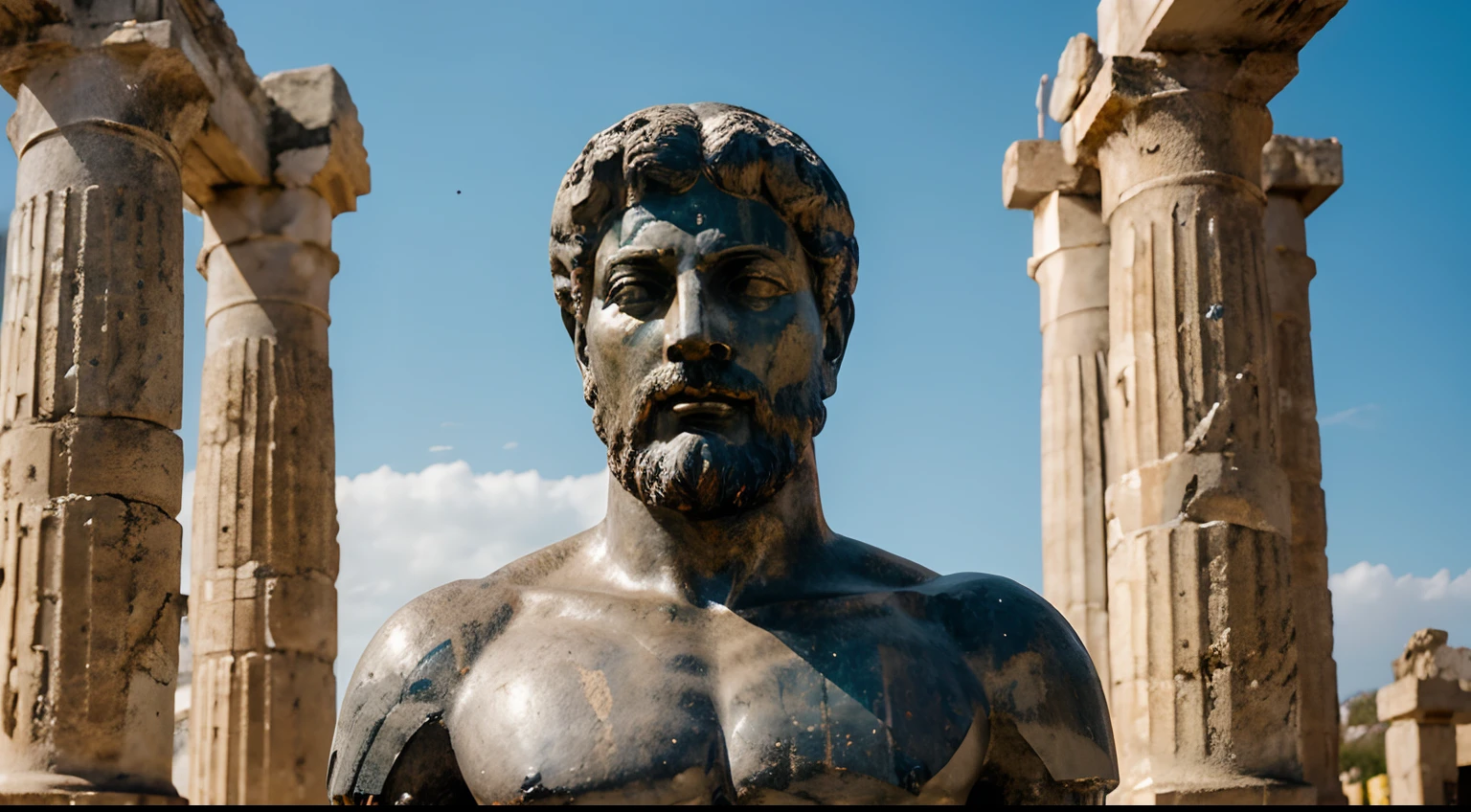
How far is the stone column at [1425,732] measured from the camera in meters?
19.0

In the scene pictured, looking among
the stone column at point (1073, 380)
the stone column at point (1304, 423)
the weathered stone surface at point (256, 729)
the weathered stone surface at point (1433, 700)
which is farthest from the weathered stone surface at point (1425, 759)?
the weathered stone surface at point (256, 729)

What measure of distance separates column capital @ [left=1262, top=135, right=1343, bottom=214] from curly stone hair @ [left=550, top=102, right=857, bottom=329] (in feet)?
40.0

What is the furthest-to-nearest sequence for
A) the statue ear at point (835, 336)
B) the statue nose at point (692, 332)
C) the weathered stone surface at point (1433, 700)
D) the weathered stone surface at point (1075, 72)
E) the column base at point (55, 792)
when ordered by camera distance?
1. the weathered stone surface at point (1433, 700)
2. the weathered stone surface at point (1075, 72)
3. the column base at point (55, 792)
4. the statue ear at point (835, 336)
5. the statue nose at point (692, 332)

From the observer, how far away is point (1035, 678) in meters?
3.26

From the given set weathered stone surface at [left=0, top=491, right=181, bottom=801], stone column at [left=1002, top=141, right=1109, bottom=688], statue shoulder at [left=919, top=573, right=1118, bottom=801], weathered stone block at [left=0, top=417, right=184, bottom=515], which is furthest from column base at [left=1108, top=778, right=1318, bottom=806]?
statue shoulder at [left=919, top=573, right=1118, bottom=801]

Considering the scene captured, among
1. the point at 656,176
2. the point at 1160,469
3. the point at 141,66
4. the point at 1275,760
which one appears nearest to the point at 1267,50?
the point at 1160,469

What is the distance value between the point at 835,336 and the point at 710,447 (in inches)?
19.3

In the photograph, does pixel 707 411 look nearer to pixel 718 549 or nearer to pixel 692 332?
pixel 692 332

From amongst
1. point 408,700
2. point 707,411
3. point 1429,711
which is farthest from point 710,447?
point 1429,711

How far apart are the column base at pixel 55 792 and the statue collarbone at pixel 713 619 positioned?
6.75m

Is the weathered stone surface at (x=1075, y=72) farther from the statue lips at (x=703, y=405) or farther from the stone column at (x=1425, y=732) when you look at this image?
the stone column at (x=1425, y=732)

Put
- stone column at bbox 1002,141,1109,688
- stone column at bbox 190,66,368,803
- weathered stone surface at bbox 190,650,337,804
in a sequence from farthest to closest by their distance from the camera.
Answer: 1. stone column at bbox 1002,141,1109,688
2. stone column at bbox 190,66,368,803
3. weathered stone surface at bbox 190,650,337,804

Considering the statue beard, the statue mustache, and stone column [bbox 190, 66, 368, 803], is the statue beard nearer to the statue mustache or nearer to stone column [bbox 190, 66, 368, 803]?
the statue mustache

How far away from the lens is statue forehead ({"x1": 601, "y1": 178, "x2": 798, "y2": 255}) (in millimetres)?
3285
